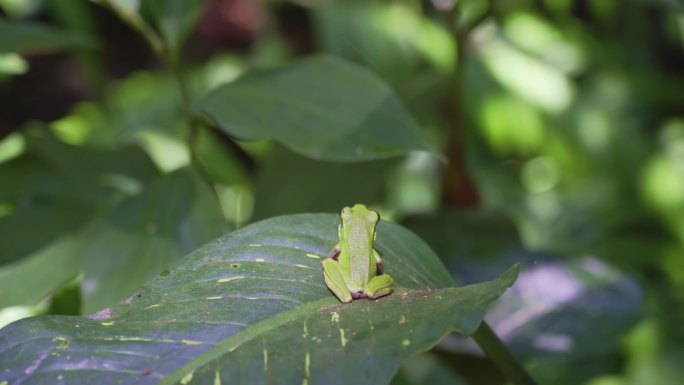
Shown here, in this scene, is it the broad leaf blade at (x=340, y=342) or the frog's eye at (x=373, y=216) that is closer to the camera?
the broad leaf blade at (x=340, y=342)

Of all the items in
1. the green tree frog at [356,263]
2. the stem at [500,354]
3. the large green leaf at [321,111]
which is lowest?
the stem at [500,354]

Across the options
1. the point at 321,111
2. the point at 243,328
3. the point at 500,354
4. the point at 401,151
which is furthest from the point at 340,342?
the point at 321,111

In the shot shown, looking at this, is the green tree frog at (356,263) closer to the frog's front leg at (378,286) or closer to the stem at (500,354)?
the frog's front leg at (378,286)

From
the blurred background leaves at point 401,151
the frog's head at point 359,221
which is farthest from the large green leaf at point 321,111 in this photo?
the frog's head at point 359,221

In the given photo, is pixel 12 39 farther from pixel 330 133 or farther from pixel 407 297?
pixel 407 297

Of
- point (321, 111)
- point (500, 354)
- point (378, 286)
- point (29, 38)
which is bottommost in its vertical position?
point (500, 354)

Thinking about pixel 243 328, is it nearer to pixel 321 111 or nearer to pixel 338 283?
pixel 338 283
